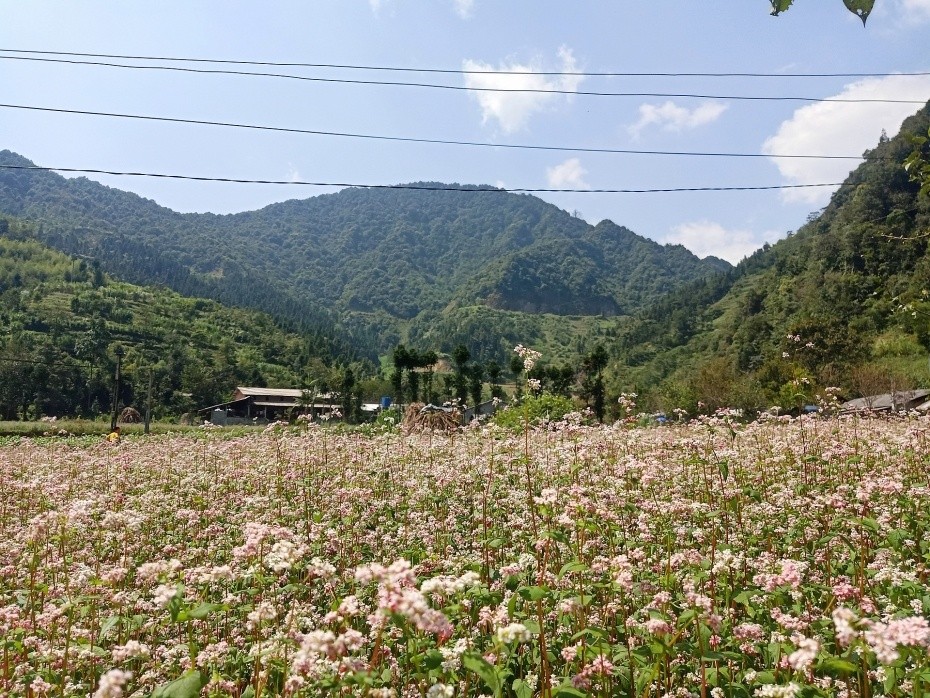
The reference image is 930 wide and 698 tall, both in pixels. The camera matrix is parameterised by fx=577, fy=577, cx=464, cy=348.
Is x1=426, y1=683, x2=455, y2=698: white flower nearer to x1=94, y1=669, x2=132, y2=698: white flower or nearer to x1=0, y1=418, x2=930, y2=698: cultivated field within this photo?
x1=0, y1=418, x2=930, y2=698: cultivated field

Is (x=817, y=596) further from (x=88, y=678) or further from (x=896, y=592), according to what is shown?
(x=88, y=678)

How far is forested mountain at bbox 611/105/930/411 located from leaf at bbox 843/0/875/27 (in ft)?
15.5

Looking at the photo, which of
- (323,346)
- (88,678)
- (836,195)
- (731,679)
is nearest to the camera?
(731,679)

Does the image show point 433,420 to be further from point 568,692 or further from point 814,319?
point 814,319

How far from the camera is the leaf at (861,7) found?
5.25ft

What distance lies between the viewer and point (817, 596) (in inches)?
162

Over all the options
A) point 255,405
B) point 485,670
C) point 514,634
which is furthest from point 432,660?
point 255,405

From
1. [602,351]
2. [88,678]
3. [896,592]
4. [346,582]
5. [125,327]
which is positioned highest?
[125,327]

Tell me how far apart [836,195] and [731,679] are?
560 feet

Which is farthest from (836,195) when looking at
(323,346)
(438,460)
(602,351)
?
(438,460)

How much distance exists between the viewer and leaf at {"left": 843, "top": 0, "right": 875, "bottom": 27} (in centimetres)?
160

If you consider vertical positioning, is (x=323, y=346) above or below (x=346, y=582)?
above

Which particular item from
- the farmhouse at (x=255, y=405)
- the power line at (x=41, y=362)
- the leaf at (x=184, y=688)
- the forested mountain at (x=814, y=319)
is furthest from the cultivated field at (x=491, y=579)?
the power line at (x=41, y=362)

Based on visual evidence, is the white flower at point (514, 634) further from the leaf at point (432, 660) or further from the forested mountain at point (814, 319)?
the forested mountain at point (814, 319)
